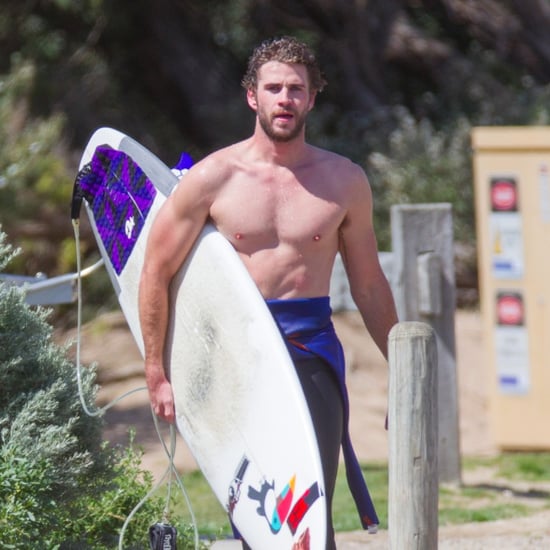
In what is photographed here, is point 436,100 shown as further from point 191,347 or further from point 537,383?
point 191,347

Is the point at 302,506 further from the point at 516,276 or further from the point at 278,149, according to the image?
the point at 516,276

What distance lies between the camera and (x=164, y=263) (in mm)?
3805

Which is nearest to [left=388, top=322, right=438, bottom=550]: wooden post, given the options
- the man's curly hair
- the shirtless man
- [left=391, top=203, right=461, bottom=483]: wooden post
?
the shirtless man

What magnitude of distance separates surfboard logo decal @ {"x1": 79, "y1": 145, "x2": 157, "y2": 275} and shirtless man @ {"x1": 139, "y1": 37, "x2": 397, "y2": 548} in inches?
16.7

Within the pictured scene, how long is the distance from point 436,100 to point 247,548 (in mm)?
11214

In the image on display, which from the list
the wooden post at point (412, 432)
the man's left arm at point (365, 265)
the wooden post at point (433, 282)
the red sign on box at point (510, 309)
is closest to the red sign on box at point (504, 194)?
the red sign on box at point (510, 309)

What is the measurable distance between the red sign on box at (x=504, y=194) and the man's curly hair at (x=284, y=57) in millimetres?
4072

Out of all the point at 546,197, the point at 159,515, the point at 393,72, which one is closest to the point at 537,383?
the point at 546,197

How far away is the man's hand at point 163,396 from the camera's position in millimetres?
3869

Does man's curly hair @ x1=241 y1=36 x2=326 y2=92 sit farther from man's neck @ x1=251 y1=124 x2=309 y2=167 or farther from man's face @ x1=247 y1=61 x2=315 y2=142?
man's neck @ x1=251 y1=124 x2=309 y2=167

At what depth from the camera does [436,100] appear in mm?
14469

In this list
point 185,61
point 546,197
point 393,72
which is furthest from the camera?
point 393,72

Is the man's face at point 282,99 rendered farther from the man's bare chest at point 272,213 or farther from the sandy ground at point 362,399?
the sandy ground at point 362,399

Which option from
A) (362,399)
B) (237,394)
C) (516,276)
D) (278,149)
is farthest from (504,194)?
(237,394)
